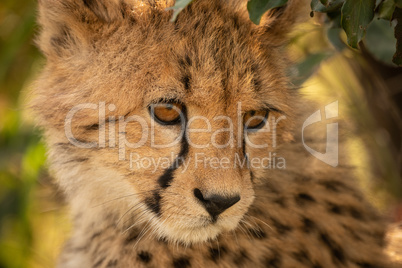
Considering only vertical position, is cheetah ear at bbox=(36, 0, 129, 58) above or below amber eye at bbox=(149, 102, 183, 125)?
above

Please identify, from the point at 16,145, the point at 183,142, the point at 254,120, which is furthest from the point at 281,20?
the point at 16,145

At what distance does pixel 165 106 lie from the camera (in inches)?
60.2

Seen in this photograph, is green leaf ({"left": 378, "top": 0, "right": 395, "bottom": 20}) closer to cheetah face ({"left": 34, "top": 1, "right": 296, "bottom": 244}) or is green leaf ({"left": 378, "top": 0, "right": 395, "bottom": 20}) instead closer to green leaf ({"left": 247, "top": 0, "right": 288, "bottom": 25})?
green leaf ({"left": 247, "top": 0, "right": 288, "bottom": 25})

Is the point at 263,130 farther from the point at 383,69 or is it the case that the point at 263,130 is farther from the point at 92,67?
the point at 383,69

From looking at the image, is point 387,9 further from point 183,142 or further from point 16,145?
point 16,145

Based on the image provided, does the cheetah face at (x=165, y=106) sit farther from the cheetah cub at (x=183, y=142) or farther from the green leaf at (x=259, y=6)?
the green leaf at (x=259, y=6)

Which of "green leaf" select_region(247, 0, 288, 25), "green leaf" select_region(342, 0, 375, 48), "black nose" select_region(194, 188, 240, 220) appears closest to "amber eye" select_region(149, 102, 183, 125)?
"black nose" select_region(194, 188, 240, 220)

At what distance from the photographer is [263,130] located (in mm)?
1738

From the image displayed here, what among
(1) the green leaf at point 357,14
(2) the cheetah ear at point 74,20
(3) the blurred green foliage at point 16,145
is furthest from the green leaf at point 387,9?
(3) the blurred green foliage at point 16,145

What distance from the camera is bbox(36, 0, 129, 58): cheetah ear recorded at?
5.25 ft

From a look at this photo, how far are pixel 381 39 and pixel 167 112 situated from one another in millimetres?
887

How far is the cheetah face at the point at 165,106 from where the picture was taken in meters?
1.51

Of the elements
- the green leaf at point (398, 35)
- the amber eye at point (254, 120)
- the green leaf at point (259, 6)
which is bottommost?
the amber eye at point (254, 120)

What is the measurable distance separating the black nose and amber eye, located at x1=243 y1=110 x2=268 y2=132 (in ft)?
0.96
